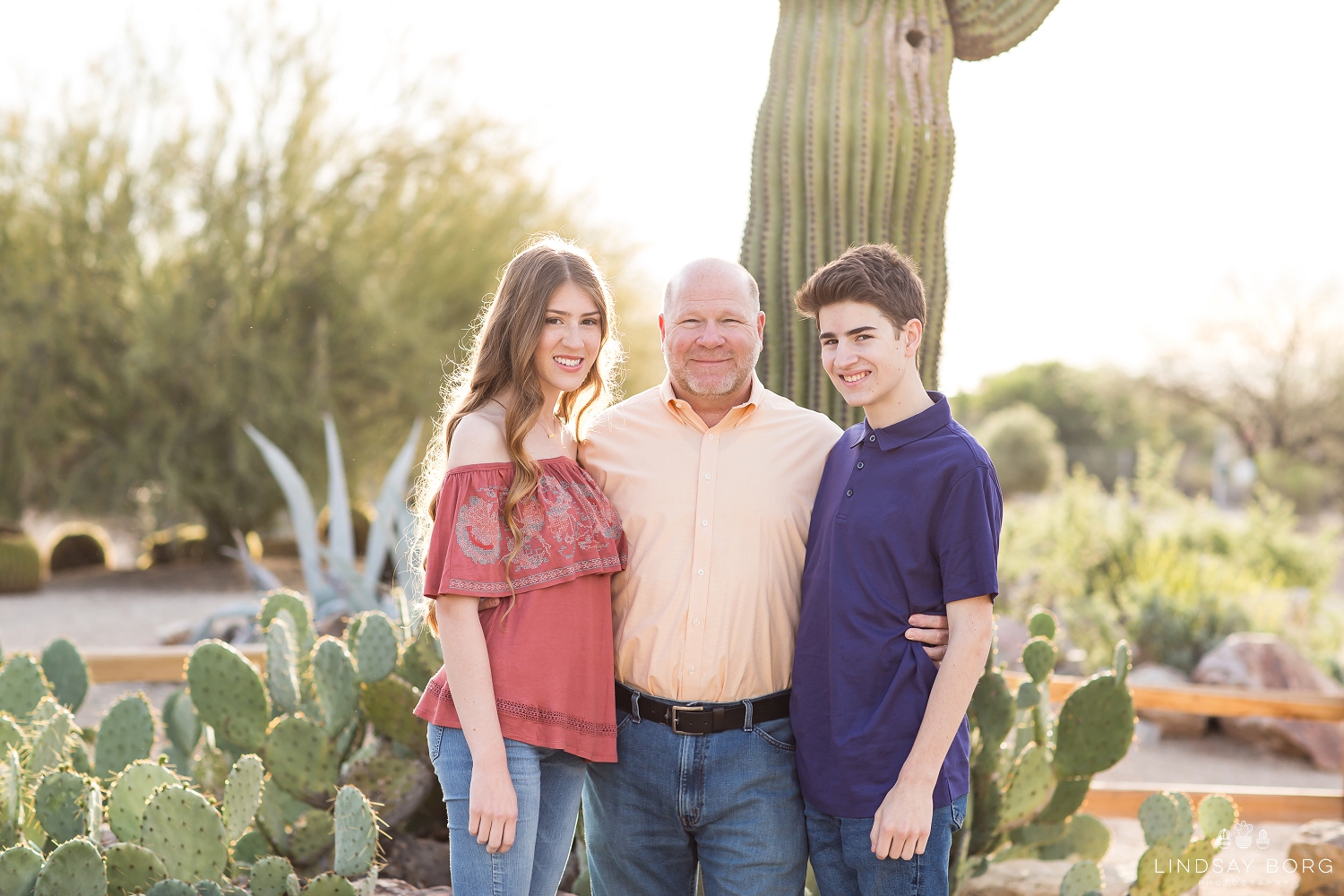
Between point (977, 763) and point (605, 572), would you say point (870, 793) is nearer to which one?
point (605, 572)

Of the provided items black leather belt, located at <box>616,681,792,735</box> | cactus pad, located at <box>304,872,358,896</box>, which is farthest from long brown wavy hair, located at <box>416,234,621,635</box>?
cactus pad, located at <box>304,872,358,896</box>

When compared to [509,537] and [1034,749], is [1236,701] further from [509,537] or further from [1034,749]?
[509,537]

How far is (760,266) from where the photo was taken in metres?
3.82

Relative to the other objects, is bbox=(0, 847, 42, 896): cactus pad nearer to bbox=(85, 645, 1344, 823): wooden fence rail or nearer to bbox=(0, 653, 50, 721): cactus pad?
bbox=(0, 653, 50, 721): cactus pad

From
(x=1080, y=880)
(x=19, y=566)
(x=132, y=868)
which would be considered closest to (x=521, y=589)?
(x=132, y=868)

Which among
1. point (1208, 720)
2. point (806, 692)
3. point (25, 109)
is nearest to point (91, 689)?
point (806, 692)

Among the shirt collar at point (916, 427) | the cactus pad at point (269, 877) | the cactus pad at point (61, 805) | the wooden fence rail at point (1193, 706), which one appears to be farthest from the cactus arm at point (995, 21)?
the cactus pad at point (61, 805)

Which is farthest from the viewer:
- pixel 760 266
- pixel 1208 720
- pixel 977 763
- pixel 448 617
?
pixel 1208 720

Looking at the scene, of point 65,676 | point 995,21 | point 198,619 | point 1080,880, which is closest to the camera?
point 1080,880

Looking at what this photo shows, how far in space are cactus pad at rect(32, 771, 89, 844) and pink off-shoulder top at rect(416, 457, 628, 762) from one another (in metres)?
1.40

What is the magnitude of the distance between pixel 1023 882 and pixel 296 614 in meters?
2.86

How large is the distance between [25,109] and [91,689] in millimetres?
9523

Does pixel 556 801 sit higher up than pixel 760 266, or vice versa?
pixel 760 266

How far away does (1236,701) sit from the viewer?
5.96 metres
